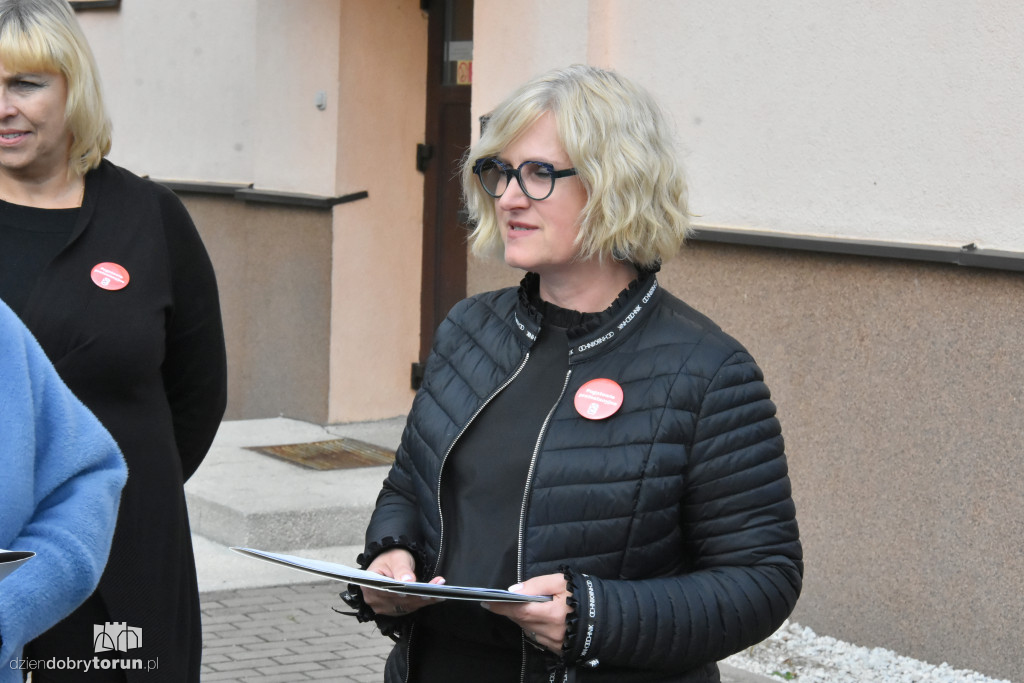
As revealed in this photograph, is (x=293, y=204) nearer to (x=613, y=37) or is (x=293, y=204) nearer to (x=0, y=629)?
(x=613, y=37)

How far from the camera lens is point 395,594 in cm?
236

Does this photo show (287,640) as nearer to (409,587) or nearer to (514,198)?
(514,198)

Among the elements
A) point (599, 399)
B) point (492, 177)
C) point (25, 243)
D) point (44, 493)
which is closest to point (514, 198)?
point (492, 177)

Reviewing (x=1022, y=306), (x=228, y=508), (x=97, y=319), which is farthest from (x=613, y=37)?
(x=97, y=319)

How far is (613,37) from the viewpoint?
261 inches

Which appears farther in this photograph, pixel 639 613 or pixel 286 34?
pixel 286 34

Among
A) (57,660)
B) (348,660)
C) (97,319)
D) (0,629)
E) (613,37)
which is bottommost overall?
(348,660)

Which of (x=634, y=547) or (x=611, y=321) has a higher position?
(x=611, y=321)

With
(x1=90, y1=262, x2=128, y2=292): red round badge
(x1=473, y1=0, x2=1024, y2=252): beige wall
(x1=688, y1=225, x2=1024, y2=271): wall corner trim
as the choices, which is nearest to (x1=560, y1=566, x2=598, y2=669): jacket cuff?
(x1=90, y1=262, x2=128, y2=292): red round badge

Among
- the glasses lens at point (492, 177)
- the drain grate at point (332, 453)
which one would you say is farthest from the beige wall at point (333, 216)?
the glasses lens at point (492, 177)

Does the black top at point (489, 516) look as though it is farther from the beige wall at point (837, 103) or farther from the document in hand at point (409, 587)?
the beige wall at point (837, 103)

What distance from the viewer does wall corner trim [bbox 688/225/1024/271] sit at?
4.93 meters

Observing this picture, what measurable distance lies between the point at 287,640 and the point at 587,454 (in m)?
3.60

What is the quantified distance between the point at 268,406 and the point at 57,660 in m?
6.80
